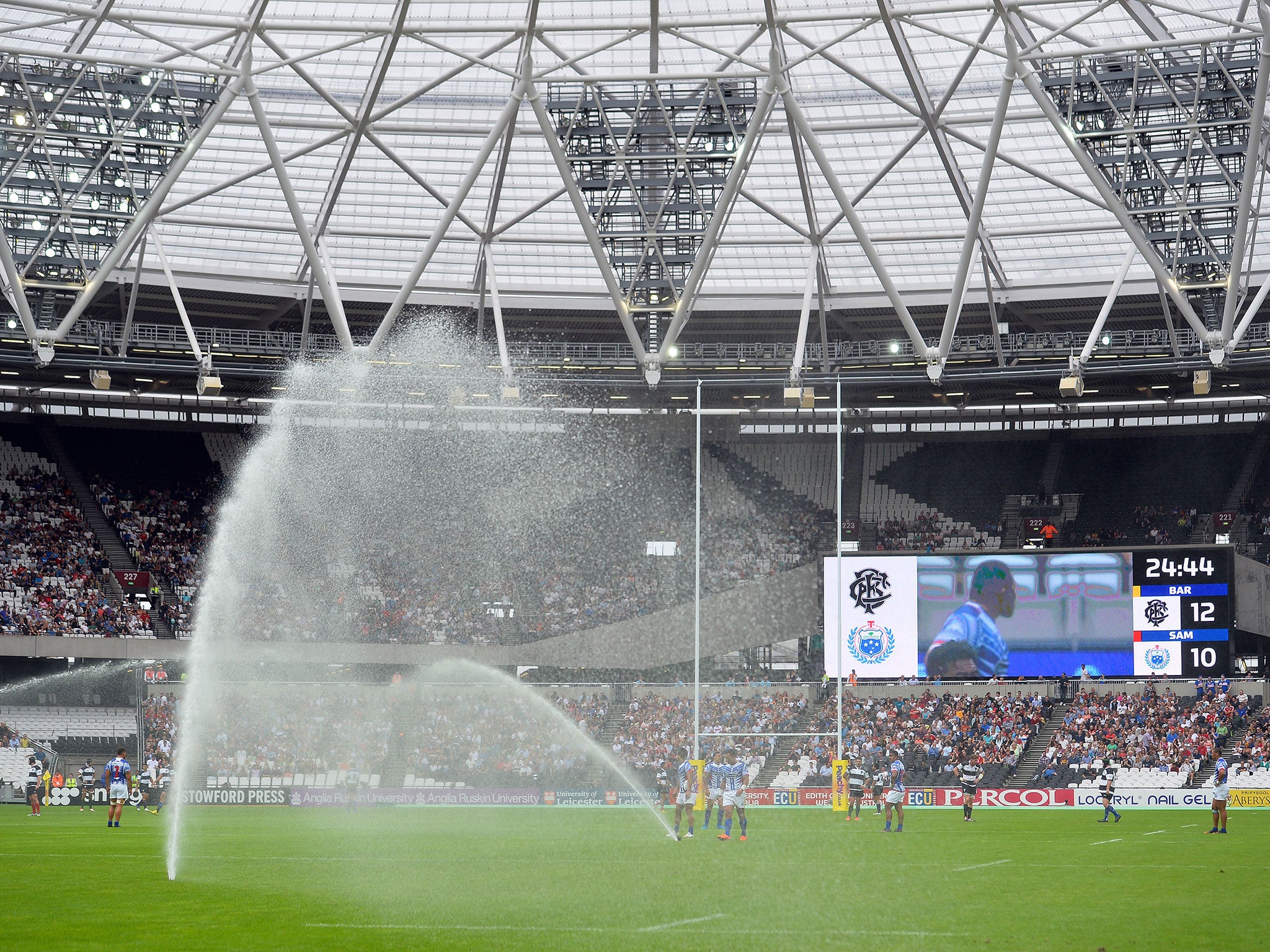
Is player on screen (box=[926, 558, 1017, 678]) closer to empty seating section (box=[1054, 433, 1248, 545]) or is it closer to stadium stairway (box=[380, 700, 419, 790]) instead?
empty seating section (box=[1054, 433, 1248, 545])

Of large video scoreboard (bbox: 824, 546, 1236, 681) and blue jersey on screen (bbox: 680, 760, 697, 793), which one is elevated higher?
large video scoreboard (bbox: 824, 546, 1236, 681)

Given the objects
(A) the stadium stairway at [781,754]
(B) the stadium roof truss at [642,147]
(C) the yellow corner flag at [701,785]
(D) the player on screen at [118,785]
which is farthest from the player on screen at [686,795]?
(A) the stadium stairway at [781,754]

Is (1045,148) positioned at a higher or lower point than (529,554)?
higher

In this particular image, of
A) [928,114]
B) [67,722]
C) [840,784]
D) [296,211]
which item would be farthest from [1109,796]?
[67,722]

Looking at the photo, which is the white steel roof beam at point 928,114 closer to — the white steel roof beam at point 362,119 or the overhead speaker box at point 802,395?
the overhead speaker box at point 802,395

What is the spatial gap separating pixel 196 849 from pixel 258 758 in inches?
853

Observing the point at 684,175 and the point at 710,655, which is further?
the point at 710,655

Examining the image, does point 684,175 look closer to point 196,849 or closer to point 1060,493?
point 196,849

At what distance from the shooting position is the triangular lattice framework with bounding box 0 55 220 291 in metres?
36.1

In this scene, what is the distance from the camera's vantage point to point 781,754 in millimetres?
51906

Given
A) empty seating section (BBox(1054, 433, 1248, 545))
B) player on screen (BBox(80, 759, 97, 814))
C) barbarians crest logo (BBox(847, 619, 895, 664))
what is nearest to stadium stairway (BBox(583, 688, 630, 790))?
barbarians crest logo (BBox(847, 619, 895, 664))

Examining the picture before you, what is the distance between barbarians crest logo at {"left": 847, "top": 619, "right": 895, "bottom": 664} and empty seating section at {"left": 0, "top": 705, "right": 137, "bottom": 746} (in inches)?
1072

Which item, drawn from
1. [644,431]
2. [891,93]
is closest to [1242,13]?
[891,93]

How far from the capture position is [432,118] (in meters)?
43.6
